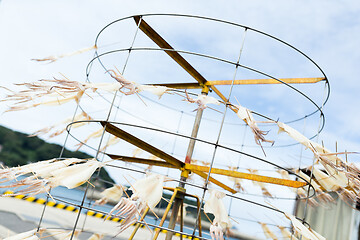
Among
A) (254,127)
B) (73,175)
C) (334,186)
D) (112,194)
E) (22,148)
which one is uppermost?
(254,127)

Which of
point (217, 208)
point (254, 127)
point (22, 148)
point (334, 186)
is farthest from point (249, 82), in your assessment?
point (22, 148)

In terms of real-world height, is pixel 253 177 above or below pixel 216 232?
above

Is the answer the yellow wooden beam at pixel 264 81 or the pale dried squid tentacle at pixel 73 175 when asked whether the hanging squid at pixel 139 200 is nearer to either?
the pale dried squid tentacle at pixel 73 175

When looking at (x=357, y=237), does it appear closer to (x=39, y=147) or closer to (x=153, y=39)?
(x=153, y=39)

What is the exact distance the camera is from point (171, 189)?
3.13m

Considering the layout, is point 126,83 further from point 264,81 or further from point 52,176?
point 264,81

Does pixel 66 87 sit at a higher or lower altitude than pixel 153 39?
lower

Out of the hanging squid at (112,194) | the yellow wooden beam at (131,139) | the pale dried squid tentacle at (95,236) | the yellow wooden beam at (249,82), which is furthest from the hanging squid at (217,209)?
the hanging squid at (112,194)

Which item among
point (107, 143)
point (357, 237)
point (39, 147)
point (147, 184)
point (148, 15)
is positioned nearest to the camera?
point (147, 184)

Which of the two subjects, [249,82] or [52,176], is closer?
[52,176]

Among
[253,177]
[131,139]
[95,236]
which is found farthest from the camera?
[95,236]

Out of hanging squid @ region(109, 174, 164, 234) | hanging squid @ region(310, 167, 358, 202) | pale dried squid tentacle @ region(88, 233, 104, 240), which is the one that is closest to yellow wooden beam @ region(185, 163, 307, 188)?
hanging squid @ region(310, 167, 358, 202)

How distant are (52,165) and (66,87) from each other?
0.57 metres

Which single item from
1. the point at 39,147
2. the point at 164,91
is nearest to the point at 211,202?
the point at 164,91
